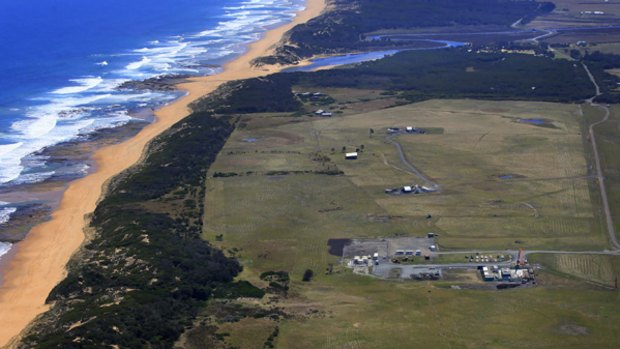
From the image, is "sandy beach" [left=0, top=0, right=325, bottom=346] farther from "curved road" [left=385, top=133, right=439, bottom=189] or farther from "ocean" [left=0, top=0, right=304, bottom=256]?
"curved road" [left=385, top=133, right=439, bottom=189]

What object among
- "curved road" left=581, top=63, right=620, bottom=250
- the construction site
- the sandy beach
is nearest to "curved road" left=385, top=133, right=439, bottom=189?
the construction site

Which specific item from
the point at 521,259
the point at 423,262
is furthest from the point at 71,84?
the point at 521,259

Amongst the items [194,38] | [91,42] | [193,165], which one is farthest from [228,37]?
[193,165]

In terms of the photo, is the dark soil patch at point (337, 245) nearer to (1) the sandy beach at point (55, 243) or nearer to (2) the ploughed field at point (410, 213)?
(2) the ploughed field at point (410, 213)

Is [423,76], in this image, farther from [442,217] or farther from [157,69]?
[442,217]

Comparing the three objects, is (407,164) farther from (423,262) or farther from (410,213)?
(423,262)

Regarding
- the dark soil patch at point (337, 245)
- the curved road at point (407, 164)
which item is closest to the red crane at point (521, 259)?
the dark soil patch at point (337, 245)

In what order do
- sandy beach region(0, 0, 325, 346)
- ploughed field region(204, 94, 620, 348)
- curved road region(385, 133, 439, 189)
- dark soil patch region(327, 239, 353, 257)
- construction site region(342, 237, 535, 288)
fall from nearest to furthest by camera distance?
ploughed field region(204, 94, 620, 348) < sandy beach region(0, 0, 325, 346) < construction site region(342, 237, 535, 288) < dark soil patch region(327, 239, 353, 257) < curved road region(385, 133, 439, 189)

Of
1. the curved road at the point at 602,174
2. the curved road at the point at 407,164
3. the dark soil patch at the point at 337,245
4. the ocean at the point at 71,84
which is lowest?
the curved road at the point at 602,174
